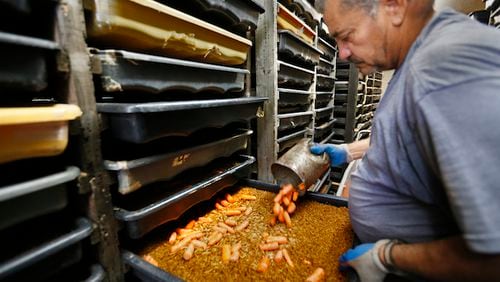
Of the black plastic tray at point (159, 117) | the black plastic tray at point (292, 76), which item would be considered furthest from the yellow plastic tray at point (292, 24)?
the black plastic tray at point (159, 117)

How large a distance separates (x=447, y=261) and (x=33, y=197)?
47.1 inches

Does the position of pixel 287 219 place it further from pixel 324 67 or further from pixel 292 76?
pixel 324 67

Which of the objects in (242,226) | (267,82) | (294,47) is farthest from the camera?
(294,47)

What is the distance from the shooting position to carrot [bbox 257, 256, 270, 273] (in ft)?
3.41

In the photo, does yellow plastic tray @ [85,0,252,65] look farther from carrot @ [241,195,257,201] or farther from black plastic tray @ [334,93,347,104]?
black plastic tray @ [334,93,347,104]

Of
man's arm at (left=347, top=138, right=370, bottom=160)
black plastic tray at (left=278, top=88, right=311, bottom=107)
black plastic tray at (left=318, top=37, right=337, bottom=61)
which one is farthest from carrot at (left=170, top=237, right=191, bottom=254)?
black plastic tray at (left=318, top=37, right=337, bottom=61)

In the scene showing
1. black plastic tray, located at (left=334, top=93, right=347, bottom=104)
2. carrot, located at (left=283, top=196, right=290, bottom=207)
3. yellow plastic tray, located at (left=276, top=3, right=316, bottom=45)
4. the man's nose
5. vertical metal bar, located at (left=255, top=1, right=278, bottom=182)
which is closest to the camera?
the man's nose

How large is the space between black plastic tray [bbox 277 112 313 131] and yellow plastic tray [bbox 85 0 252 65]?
104 cm

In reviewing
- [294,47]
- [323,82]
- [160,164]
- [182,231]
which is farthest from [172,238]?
[323,82]

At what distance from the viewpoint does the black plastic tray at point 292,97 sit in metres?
2.35

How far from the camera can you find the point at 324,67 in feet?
12.5

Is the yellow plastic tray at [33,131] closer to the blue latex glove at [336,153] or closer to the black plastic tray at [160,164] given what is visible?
the black plastic tray at [160,164]

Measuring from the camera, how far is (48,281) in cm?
96

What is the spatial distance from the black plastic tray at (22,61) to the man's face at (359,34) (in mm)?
978
